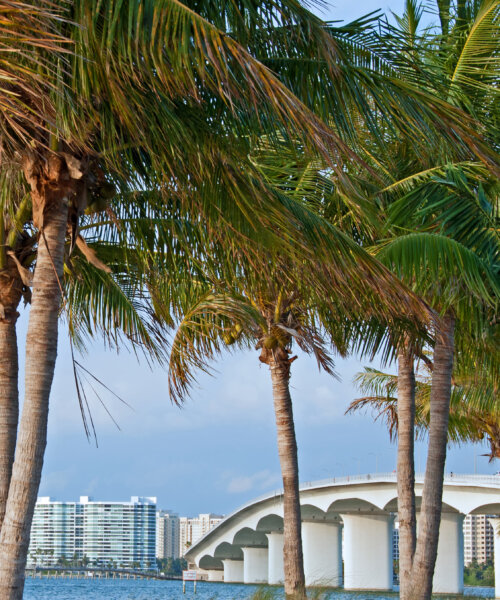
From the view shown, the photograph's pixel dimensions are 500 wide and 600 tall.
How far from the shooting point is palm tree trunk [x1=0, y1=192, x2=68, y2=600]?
283 inches

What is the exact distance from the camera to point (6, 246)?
31.4 feet

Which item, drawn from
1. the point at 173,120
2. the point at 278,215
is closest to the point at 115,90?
the point at 173,120

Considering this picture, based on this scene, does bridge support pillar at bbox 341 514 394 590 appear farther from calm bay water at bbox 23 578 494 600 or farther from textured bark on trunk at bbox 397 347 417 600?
textured bark on trunk at bbox 397 347 417 600

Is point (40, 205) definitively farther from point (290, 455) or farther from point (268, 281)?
point (290, 455)

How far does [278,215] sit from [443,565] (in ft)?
146

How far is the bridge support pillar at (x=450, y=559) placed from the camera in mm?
47562

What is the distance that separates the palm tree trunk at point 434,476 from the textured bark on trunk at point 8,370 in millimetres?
6261

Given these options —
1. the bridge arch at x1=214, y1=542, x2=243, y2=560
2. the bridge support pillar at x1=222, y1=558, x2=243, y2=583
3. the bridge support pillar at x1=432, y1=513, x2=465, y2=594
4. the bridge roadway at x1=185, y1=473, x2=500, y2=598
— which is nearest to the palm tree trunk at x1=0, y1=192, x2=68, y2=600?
the bridge roadway at x1=185, y1=473, x2=500, y2=598

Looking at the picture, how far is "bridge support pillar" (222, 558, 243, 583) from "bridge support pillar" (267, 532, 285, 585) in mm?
13612

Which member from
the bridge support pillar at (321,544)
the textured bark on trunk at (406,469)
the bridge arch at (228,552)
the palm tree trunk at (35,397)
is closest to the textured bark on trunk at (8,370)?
the palm tree trunk at (35,397)

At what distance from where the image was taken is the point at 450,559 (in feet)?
163

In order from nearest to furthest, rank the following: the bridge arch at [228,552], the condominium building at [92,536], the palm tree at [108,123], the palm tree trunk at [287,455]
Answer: the palm tree at [108,123] → the palm tree trunk at [287,455] → the bridge arch at [228,552] → the condominium building at [92,536]

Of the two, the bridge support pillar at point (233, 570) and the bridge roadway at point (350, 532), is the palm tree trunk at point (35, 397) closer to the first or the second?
the bridge roadway at point (350, 532)

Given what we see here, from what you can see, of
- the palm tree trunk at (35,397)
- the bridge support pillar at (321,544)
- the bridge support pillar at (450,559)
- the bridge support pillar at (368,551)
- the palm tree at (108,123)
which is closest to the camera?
the palm tree at (108,123)
